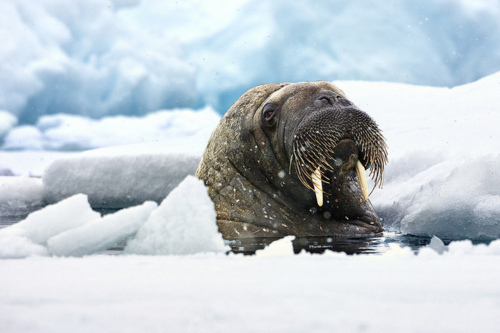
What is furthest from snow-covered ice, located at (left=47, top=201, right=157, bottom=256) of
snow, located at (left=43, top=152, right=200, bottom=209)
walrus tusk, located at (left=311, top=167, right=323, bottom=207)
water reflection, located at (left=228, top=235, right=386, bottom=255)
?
snow, located at (left=43, top=152, right=200, bottom=209)

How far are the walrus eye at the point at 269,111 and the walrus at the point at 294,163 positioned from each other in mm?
11

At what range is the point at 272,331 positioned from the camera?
5.70 feet

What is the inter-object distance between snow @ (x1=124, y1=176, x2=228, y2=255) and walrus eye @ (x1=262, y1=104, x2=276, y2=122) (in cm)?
227

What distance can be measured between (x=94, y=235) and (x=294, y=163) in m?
2.76

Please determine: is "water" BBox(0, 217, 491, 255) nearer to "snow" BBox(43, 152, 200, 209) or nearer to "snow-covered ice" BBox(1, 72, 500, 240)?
"snow-covered ice" BBox(1, 72, 500, 240)

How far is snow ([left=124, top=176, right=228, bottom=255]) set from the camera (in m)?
3.58

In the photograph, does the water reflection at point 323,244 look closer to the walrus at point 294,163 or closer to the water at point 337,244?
the water at point 337,244

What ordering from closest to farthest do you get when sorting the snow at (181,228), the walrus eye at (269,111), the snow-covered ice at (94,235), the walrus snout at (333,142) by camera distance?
1. the snow-covered ice at (94,235)
2. the snow at (181,228)
3. the walrus snout at (333,142)
4. the walrus eye at (269,111)

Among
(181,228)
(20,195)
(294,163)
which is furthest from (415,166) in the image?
(20,195)

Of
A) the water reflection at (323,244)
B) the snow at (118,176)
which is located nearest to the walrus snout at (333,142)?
the water reflection at (323,244)

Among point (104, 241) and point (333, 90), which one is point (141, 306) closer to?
point (104, 241)

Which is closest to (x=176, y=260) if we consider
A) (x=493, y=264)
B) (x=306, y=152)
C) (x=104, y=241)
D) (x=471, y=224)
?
(x=104, y=241)

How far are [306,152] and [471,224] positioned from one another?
2148 mm

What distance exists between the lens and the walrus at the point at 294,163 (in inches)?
207
